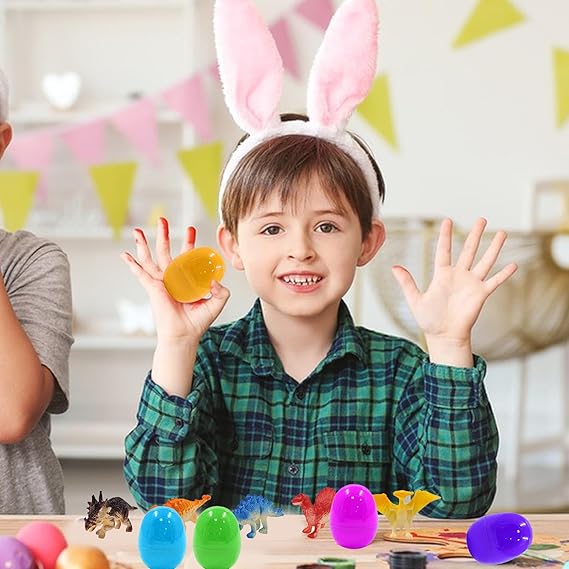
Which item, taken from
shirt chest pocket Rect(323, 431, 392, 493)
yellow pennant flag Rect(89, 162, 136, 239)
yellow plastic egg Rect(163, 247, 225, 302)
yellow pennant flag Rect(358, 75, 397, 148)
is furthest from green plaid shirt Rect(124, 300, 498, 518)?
yellow pennant flag Rect(358, 75, 397, 148)

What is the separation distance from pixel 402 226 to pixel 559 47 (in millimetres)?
822

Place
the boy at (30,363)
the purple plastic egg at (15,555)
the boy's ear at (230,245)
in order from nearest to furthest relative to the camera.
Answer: the purple plastic egg at (15,555) < the boy at (30,363) < the boy's ear at (230,245)

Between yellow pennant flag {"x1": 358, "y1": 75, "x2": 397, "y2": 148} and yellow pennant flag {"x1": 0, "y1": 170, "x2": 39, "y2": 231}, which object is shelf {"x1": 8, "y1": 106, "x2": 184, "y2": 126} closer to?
yellow pennant flag {"x1": 0, "y1": 170, "x2": 39, "y2": 231}

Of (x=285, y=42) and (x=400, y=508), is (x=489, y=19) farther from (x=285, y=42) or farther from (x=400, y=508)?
(x=400, y=508)

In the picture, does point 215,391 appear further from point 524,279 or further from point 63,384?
point 524,279

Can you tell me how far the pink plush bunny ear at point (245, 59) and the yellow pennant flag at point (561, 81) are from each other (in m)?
2.73

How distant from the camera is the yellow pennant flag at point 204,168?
3605 mm

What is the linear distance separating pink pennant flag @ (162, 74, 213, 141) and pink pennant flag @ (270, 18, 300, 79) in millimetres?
304

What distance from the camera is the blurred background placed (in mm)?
3695

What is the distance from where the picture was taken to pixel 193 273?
1082 millimetres

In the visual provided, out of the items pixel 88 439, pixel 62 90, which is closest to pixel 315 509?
pixel 88 439

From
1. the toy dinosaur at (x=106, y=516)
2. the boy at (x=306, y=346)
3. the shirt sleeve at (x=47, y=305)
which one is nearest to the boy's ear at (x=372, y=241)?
the boy at (x=306, y=346)

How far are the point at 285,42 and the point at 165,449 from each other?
2.82 metres

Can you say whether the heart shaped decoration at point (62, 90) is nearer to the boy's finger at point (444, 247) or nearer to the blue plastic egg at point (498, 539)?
the boy's finger at point (444, 247)
